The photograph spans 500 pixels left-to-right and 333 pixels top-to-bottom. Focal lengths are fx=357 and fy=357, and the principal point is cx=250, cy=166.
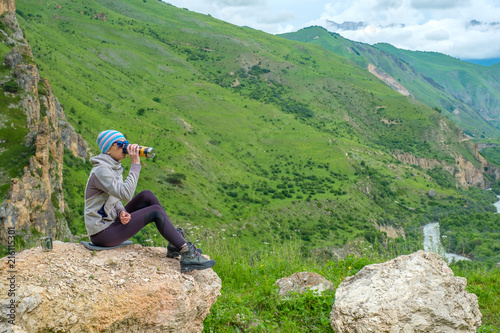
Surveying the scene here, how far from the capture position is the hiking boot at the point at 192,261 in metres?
5.48

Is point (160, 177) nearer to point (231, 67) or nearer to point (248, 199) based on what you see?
point (248, 199)

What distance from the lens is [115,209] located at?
546cm

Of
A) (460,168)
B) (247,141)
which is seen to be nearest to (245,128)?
(247,141)

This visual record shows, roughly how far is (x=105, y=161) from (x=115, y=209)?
2.46ft

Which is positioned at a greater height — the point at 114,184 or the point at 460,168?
A: the point at 114,184

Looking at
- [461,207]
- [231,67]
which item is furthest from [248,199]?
[231,67]

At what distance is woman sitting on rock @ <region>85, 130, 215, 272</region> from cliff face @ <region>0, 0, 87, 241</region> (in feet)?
75.2

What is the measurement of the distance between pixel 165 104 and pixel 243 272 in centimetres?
10892

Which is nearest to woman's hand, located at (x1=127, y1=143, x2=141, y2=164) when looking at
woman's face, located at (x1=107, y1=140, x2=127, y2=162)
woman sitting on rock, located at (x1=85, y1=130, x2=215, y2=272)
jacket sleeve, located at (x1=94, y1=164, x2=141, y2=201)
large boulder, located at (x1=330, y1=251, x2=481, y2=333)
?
woman sitting on rock, located at (x1=85, y1=130, x2=215, y2=272)

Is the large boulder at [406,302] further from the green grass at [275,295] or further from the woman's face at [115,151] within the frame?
the woman's face at [115,151]

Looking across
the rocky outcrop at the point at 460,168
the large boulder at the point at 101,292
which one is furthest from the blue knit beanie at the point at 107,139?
the rocky outcrop at the point at 460,168

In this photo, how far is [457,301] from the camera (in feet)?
17.2

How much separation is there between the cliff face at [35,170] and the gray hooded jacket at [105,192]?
22.9 m

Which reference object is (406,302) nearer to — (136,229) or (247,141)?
(136,229)
